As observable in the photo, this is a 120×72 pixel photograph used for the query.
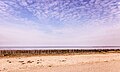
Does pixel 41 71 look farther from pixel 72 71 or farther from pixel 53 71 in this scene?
pixel 72 71

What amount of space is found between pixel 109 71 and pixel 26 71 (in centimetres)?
815

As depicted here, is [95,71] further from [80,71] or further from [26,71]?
[26,71]

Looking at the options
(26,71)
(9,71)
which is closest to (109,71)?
(26,71)

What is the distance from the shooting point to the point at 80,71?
1828 centimetres

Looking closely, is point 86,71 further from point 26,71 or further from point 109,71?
point 26,71

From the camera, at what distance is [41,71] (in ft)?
60.3

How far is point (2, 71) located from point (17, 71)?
4.97 ft

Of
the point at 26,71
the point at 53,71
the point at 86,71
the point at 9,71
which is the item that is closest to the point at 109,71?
the point at 86,71

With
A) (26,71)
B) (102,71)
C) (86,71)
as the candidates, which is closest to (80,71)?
(86,71)

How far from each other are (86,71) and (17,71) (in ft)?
22.3

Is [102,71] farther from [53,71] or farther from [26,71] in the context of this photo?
[26,71]

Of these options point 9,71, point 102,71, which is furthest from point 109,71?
point 9,71

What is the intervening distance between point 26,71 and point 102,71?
24.6 ft

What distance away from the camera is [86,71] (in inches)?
720
